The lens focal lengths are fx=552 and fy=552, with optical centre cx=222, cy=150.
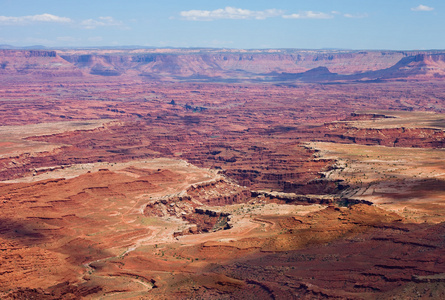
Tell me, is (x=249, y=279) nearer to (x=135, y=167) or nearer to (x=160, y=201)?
(x=160, y=201)

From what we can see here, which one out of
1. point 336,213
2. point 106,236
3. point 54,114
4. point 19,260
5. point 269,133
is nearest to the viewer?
point 19,260

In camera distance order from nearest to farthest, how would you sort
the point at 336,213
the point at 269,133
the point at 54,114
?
the point at 336,213 < the point at 269,133 < the point at 54,114

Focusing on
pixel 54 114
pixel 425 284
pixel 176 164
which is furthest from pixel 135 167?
pixel 54 114

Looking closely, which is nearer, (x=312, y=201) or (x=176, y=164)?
(x=312, y=201)

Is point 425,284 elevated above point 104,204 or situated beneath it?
elevated above

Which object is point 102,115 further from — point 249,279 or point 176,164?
point 249,279

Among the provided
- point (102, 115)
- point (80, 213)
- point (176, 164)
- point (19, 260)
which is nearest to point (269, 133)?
point (176, 164)
